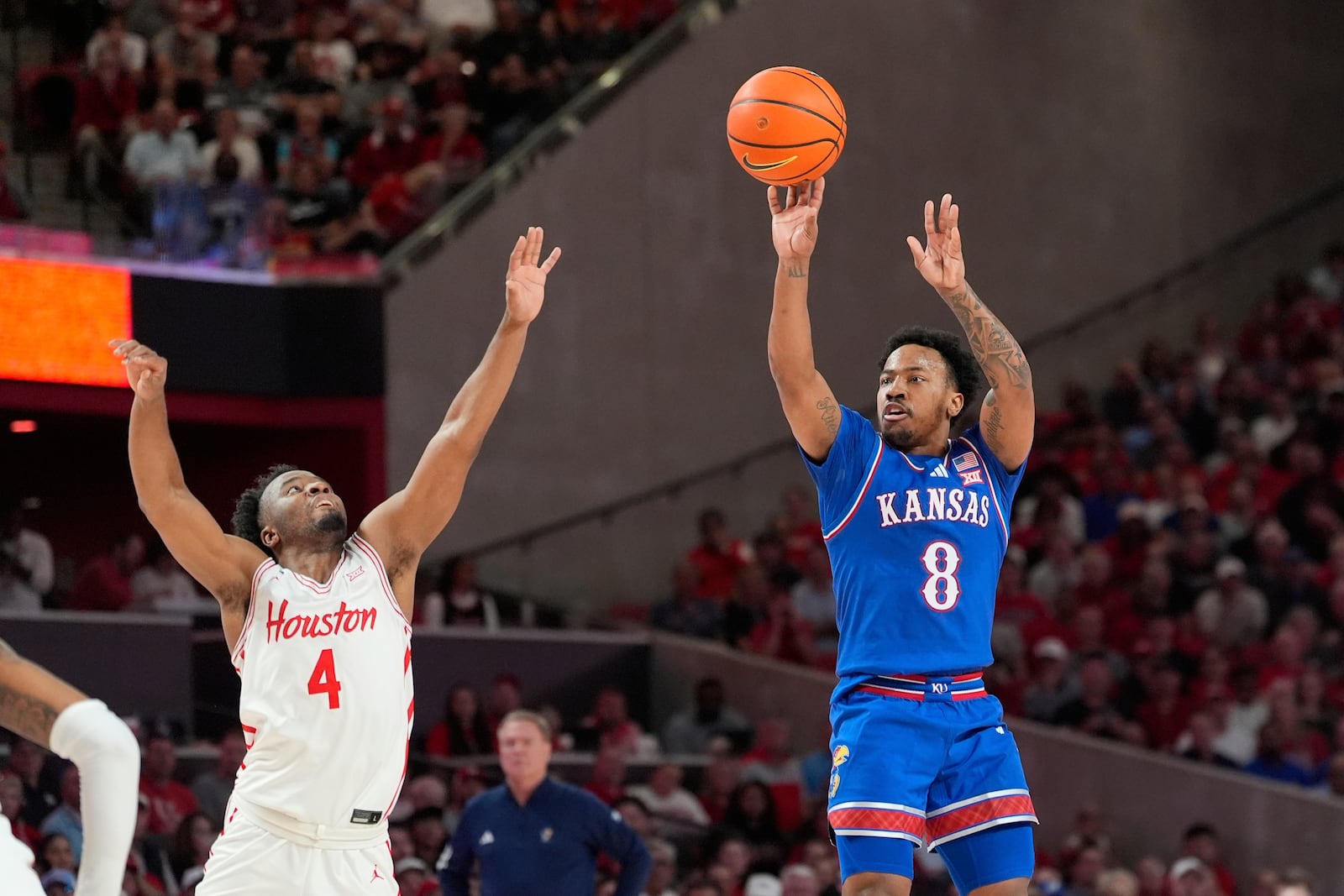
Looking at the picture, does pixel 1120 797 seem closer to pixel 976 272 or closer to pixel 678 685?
pixel 678 685

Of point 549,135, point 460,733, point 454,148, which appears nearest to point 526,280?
point 460,733

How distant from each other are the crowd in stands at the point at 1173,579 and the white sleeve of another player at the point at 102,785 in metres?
10.8

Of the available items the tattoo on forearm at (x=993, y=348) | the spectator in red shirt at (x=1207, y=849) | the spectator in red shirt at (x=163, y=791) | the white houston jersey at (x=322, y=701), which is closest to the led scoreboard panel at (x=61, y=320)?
the spectator in red shirt at (x=163, y=791)

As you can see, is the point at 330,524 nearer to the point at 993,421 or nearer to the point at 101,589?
the point at 993,421

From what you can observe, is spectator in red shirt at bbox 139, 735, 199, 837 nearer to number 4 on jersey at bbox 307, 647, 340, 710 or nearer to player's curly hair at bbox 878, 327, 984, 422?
number 4 on jersey at bbox 307, 647, 340, 710

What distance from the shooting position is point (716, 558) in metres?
16.5

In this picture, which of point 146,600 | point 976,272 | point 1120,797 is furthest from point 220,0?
point 1120,797

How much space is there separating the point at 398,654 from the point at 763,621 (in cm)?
962

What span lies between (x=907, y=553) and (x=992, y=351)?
75cm

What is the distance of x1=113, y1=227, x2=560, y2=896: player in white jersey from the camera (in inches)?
232

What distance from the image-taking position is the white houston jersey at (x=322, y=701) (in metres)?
5.92

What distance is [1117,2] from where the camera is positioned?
20.6 metres

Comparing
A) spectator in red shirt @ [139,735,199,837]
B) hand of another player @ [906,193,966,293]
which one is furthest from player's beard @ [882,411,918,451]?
spectator in red shirt @ [139,735,199,837]

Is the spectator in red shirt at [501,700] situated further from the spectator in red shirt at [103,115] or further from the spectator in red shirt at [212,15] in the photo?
the spectator in red shirt at [212,15]
